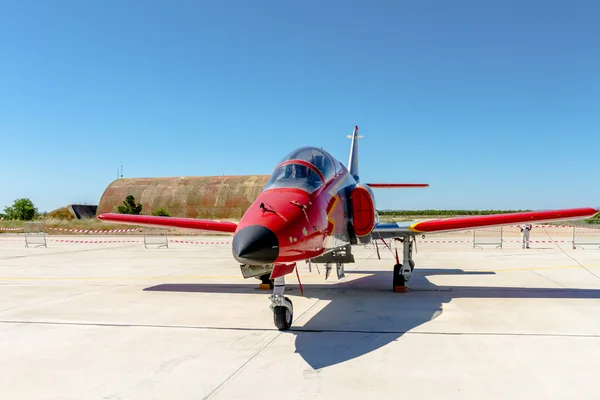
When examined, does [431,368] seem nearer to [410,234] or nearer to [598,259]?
[410,234]

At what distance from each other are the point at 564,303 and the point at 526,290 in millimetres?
1660

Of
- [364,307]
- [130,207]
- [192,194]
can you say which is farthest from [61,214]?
[364,307]

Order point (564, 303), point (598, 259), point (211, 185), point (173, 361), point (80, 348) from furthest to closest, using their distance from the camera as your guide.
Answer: point (211, 185), point (598, 259), point (564, 303), point (80, 348), point (173, 361)

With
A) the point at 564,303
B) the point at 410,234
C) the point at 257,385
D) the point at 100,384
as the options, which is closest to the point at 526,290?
the point at 564,303

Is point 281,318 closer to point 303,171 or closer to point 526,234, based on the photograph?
point 303,171

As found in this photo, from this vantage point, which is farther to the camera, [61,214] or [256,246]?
[61,214]

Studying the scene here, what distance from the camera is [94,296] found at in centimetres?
1012

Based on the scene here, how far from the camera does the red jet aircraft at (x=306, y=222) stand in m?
5.77

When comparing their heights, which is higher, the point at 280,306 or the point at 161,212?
the point at 280,306

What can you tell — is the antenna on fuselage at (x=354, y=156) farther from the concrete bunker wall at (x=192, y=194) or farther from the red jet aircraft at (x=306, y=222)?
the concrete bunker wall at (x=192, y=194)

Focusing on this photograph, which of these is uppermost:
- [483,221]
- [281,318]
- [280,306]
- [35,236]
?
[483,221]

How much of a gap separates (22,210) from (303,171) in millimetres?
89671

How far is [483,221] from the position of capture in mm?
10625

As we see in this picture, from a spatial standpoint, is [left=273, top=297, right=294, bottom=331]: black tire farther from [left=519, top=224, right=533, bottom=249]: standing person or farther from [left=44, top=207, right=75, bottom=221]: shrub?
[left=44, top=207, right=75, bottom=221]: shrub
